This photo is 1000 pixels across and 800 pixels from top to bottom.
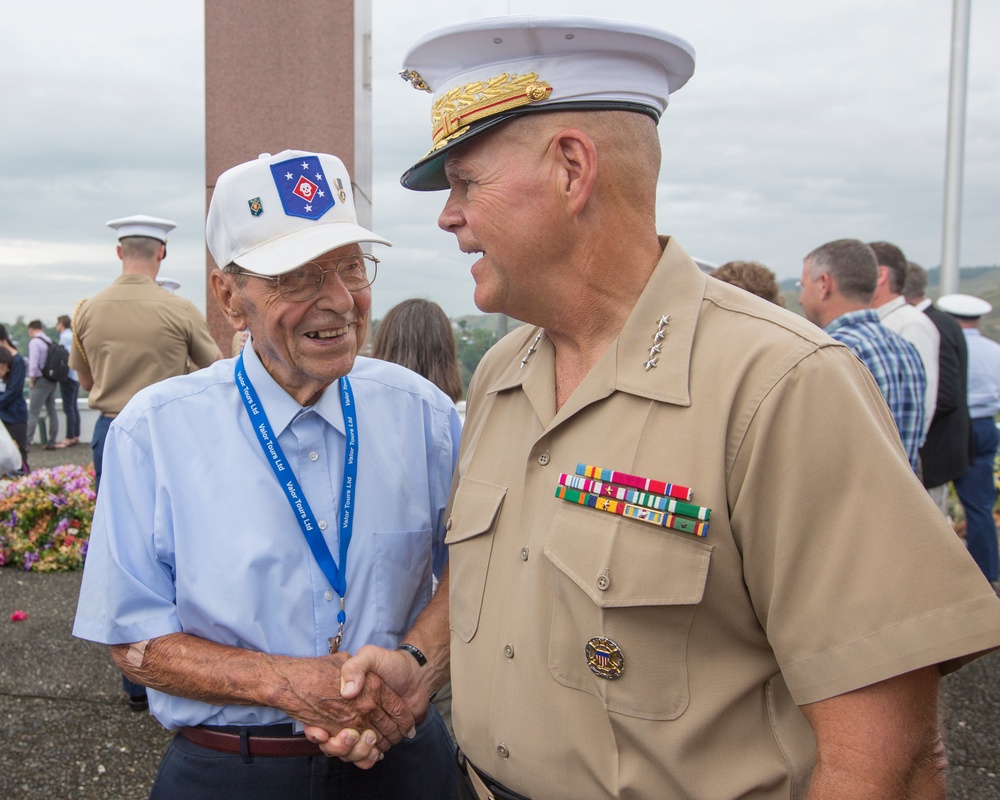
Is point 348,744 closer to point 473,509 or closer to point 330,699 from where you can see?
point 330,699

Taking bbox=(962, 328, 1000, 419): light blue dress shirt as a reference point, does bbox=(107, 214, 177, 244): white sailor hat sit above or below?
above

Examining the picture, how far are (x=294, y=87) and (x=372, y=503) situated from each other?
529 centimetres

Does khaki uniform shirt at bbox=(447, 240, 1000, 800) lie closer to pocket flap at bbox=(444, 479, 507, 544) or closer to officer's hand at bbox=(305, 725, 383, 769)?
pocket flap at bbox=(444, 479, 507, 544)

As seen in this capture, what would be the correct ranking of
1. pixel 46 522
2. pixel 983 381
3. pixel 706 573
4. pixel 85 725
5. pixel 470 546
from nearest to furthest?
pixel 706 573 → pixel 470 546 → pixel 85 725 → pixel 983 381 → pixel 46 522

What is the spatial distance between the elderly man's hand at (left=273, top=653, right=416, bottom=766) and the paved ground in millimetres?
2825

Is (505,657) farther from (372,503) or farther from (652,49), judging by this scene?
(652,49)

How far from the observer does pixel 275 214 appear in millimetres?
2053

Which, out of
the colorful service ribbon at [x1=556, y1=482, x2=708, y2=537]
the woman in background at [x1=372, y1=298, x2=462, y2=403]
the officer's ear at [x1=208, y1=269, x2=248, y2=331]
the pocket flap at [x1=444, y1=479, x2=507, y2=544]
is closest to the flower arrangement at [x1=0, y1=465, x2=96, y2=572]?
the woman in background at [x1=372, y1=298, x2=462, y2=403]

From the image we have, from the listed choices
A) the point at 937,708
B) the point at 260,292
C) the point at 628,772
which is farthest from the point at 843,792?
the point at 260,292

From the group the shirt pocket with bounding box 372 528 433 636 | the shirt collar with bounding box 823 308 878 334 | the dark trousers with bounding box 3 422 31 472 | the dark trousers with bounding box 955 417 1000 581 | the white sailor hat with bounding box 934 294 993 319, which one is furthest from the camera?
the dark trousers with bounding box 3 422 31 472

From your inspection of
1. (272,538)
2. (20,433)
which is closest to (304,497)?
(272,538)

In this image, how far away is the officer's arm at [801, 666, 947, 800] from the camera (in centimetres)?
128

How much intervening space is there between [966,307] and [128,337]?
6.54 m

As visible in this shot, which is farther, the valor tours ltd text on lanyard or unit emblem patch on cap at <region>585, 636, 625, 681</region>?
the valor tours ltd text on lanyard
